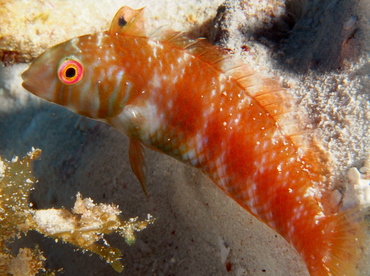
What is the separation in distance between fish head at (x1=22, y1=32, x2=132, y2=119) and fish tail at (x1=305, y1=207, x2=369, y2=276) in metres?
1.97

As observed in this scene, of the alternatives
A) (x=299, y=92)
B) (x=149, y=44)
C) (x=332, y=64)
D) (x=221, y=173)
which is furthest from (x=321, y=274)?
(x=149, y=44)

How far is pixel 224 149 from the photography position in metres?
2.23

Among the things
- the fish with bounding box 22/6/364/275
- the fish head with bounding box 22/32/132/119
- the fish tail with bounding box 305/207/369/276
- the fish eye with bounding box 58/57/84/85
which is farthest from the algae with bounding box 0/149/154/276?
the fish tail with bounding box 305/207/369/276

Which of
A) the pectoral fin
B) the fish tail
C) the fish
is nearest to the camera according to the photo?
the fish tail

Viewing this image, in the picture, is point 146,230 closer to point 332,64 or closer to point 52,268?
point 52,268

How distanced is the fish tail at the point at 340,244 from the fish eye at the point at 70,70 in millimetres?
2305

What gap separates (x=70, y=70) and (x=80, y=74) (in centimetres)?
9

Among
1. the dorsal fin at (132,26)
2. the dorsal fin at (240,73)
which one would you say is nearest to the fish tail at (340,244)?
the dorsal fin at (240,73)

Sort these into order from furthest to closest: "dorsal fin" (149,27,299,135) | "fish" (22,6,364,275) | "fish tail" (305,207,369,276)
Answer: "dorsal fin" (149,27,299,135) < "fish" (22,6,364,275) < "fish tail" (305,207,369,276)

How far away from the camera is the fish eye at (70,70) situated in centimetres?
222

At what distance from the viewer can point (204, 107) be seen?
7.33ft

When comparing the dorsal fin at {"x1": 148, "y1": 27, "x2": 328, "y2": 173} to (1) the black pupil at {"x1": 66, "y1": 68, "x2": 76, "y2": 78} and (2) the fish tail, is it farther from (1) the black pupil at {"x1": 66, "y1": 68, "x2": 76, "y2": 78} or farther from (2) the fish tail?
(1) the black pupil at {"x1": 66, "y1": 68, "x2": 76, "y2": 78}

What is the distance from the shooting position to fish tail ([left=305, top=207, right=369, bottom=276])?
1800mm

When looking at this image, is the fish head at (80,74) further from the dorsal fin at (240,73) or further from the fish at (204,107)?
the dorsal fin at (240,73)
